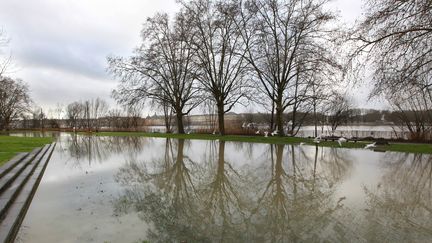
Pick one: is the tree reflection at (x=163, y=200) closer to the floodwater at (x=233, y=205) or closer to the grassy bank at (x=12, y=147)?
the floodwater at (x=233, y=205)

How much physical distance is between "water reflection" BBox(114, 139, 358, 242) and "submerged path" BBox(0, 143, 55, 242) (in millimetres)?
1698

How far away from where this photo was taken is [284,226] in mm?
4613

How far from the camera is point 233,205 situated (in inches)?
229

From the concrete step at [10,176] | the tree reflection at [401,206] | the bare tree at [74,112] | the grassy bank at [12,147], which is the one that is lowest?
the tree reflection at [401,206]

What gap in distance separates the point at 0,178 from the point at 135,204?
435 cm

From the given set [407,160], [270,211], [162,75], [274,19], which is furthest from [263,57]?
[270,211]

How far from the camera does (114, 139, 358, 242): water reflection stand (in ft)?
14.4

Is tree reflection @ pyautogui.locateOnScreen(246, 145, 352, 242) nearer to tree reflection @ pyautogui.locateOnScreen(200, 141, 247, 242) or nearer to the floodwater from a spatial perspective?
the floodwater

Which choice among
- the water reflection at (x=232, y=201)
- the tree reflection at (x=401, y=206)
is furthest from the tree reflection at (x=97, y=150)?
the tree reflection at (x=401, y=206)

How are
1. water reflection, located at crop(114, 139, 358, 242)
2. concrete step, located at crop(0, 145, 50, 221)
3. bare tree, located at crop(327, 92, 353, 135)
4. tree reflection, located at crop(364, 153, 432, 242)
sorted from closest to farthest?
1. tree reflection, located at crop(364, 153, 432, 242)
2. water reflection, located at crop(114, 139, 358, 242)
3. concrete step, located at crop(0, 145, 50, 221)
4. bare tree, located at crop(327, 92, 353, 135)

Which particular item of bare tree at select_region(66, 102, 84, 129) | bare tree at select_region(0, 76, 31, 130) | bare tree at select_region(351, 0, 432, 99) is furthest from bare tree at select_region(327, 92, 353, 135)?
bare tree at select_region(66, 102, 84, 129)

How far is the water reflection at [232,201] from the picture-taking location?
4387 millimetres

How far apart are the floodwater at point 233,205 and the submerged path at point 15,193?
7.4 inches

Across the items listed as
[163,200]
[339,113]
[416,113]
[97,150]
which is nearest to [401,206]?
[163,200]
